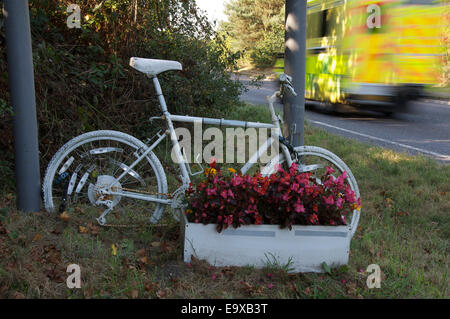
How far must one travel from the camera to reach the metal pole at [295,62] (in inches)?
153

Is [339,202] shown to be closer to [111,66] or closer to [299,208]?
[299,208]

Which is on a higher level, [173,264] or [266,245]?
[266,245]

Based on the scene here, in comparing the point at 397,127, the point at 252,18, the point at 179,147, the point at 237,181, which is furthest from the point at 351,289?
the point at 252,18

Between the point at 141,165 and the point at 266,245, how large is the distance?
1187 millimetres

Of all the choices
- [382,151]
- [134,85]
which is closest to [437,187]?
[382,151]

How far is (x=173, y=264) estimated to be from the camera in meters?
2.96

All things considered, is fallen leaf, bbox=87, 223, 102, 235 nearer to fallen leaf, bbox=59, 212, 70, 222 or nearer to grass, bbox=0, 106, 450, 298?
grass, bbox=0, 106, 450, 298

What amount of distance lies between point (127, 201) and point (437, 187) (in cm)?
321

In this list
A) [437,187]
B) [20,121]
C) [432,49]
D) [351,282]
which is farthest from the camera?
[432,49]

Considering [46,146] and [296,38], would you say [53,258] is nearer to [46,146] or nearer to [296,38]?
[46,146]

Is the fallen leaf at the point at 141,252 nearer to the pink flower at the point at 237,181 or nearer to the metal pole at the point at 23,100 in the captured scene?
the pink flower at the point at 237,181

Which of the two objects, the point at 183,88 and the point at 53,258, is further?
the point at 183,88

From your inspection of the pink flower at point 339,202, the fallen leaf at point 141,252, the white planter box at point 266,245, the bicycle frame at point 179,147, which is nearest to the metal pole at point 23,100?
the bicycle frame at point 179,147

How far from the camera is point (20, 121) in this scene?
3.46 m
